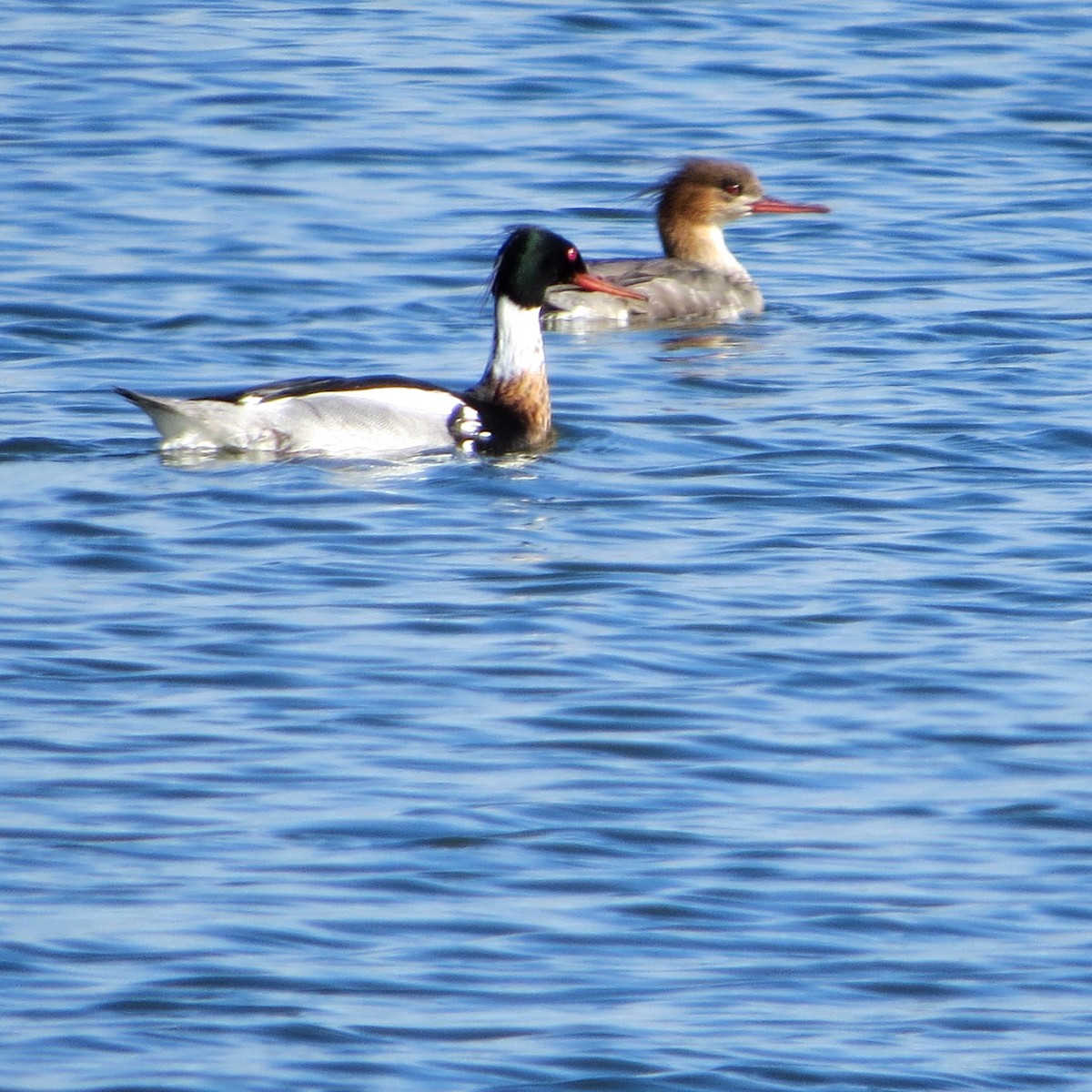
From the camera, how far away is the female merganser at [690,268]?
550 inches

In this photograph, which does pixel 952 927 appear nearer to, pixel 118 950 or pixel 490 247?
pixel 118 950

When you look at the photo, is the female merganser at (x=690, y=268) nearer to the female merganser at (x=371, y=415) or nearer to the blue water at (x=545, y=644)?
the blue water at (x=545, y=644)

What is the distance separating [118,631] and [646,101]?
37.2 feet

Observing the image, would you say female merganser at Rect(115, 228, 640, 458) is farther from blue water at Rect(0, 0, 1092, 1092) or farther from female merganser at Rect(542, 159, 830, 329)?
female merganser at Rect(542, 159, 830, 329)

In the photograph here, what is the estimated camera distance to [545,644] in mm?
8250

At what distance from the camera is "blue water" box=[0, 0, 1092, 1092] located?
18.7ft

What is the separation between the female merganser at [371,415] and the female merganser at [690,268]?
1801 mm

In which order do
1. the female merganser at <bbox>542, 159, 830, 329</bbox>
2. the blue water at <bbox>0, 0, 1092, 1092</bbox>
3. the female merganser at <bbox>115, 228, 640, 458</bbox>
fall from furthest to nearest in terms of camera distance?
the female merganser at <bbox>542, 159, 830, 329</bbox>
the female merganser at <bbox>115, 228, 640, 458</bbox>
the blue water at <bbox>0, 0, 1092, 1092</bbox>

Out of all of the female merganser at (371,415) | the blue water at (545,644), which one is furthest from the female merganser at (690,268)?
the female merganser at (371,415)

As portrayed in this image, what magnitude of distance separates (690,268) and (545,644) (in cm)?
649

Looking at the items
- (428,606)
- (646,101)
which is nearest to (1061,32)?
(646,101)

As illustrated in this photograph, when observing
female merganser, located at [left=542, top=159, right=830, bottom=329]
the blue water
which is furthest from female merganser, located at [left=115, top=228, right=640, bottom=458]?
female merganser, located at [left=542, top=159, right=830, bottom=329]

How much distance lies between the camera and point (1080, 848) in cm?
659

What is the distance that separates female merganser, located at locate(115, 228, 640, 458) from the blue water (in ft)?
0.52
